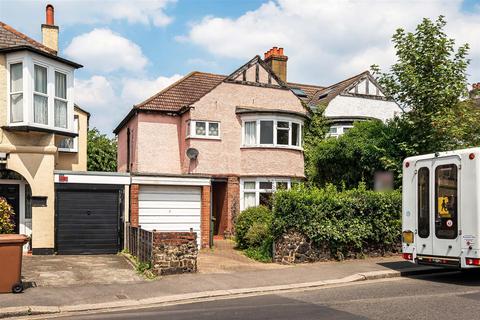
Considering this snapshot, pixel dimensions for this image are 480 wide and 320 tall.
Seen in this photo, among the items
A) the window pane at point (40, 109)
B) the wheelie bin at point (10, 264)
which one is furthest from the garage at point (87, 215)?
the wheelie bin at point (10, 264)

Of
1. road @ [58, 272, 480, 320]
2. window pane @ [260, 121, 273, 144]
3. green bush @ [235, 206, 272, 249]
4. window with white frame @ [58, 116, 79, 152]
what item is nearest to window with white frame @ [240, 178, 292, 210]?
window pane @ [260, 121, 273, 144]

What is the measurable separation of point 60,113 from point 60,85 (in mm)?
916

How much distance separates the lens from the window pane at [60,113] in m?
16.4

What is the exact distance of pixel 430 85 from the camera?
18500mm

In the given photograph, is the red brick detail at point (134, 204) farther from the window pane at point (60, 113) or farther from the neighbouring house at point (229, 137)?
the neighbouring house at point (229, 137)

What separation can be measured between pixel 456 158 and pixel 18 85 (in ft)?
40.4

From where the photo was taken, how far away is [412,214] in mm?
12430

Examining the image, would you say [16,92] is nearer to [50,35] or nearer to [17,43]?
[17,43]

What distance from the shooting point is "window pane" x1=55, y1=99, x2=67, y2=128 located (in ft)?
53.7

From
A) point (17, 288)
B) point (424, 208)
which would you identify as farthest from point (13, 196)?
point (424, 208)

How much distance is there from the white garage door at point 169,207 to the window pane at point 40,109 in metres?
3.87

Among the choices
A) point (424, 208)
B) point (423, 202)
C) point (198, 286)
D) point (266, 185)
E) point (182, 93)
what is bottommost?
point (198, 286)

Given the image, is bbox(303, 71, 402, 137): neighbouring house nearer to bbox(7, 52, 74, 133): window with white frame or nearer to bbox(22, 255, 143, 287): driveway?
bbox(7, 52, 74, 133): window with white frame

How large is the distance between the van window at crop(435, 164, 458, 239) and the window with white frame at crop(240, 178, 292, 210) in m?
11.9
